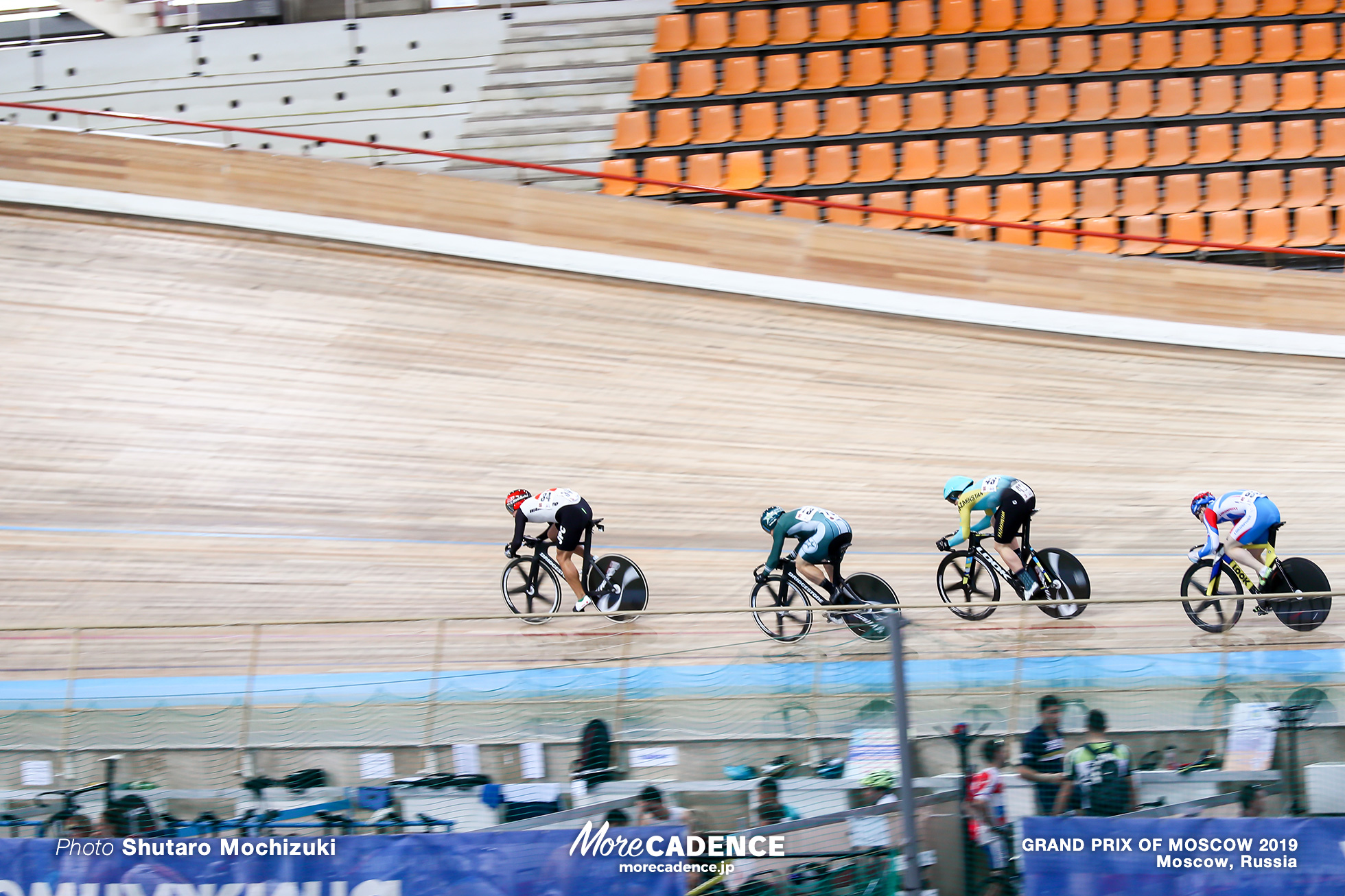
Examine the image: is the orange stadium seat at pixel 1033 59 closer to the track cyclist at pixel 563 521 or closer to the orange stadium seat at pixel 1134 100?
the orange stadium seat at pixel 1134 100

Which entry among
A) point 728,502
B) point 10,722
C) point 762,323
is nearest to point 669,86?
point 762,323

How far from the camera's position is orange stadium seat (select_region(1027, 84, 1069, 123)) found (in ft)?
38.3

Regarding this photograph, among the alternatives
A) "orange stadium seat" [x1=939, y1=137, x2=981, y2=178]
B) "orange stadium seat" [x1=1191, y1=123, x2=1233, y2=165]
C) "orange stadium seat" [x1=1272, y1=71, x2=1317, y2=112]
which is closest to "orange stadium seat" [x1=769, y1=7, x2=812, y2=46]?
"orange stadium seat" [x1=939, y1=137, x2=981, y2=178]

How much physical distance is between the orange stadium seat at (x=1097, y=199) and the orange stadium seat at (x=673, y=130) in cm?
369

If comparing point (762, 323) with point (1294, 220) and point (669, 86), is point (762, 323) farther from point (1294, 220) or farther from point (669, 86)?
point (1294, 220)

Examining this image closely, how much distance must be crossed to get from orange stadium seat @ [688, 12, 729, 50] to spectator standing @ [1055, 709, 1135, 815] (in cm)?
1016

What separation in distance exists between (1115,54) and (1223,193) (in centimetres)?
188

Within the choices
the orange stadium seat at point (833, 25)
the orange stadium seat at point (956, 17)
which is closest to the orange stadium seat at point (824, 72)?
the orange stadium seat at point (833, 25)

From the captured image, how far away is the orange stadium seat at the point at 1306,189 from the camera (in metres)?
10.9

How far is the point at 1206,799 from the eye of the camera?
131 inches

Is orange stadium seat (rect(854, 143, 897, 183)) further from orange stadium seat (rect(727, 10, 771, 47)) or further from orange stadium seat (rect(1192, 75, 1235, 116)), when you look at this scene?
orange stadium seat (rect(1192, 75, 1235, 116))

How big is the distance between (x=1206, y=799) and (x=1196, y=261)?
23.6 ft

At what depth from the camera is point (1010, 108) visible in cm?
1169

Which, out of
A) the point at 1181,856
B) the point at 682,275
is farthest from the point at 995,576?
the point at 682,275
